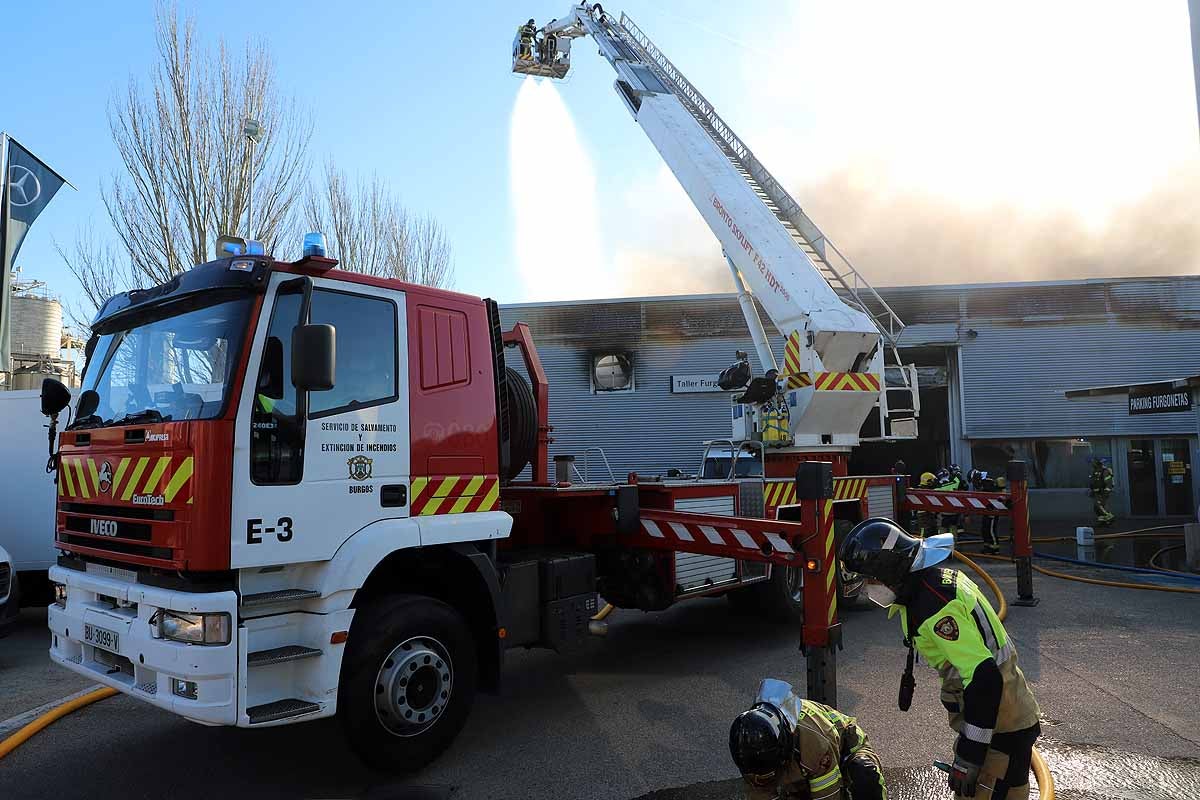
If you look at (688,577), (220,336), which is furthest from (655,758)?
(220,336)

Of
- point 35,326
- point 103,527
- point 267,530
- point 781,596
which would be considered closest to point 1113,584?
point 781,596

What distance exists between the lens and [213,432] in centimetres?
365

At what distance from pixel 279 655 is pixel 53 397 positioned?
102 inches

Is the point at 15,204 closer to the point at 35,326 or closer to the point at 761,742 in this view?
the point at 761,742

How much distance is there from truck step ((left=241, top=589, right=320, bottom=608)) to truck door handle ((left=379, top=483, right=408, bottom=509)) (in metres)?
0.61

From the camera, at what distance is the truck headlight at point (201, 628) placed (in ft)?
11.7

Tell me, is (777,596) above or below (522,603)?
below

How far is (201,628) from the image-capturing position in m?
3.56

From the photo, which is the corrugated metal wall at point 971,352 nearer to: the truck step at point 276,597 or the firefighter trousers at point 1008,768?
the truck step at point 276,597

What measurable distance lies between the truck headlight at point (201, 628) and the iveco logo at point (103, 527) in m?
0.74

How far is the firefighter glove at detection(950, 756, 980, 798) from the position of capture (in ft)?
8.56

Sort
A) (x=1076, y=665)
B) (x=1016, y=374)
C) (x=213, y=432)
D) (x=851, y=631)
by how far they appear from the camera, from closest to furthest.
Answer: (x=213, y=432) < (x=1076, y=665) < (x=851, y=631) < (x=1016, y=374)

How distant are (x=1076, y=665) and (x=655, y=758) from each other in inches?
156

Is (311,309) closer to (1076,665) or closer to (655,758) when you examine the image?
(655,758)
